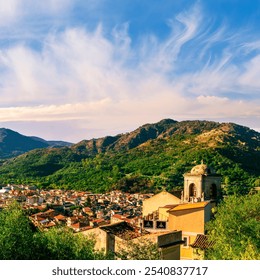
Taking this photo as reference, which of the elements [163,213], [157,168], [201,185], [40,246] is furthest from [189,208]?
[157,168]

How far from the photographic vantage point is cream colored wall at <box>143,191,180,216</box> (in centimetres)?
2982

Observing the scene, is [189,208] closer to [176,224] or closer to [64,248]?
[176,224]

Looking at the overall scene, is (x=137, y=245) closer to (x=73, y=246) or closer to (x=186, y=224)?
(x=73, y=246)

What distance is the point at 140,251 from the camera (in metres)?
16.8

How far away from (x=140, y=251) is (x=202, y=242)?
696cm

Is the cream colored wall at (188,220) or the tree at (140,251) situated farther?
the cream colored wall at (188,220)

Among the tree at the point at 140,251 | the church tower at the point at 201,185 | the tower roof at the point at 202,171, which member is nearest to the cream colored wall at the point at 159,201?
the church tower at the point at 201,185

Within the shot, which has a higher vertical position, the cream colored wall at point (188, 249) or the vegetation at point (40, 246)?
the vegetation at point (40, 246)

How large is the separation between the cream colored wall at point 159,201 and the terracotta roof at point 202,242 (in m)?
6.41

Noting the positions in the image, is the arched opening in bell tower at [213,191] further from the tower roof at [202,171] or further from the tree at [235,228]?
the tree at [235,228]

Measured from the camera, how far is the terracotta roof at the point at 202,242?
21938 mm

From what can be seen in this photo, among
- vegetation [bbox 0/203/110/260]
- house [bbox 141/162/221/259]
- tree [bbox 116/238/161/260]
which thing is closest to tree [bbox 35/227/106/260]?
vegetation [bbox 0/203/110/260]

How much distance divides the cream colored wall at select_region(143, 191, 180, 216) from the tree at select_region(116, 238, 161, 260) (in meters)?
12.2
